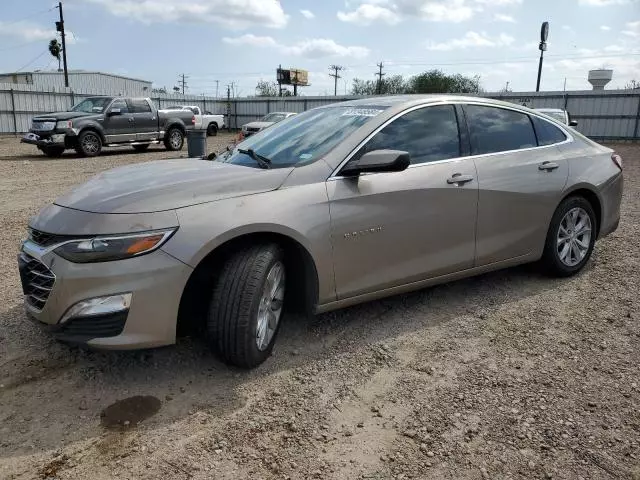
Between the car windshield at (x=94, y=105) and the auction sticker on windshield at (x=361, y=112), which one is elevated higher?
the car windshield at (x=94, y=105)

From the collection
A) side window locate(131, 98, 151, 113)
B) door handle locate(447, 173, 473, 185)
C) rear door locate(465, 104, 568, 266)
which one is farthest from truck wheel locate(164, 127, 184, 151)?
door handle locate(447, 173, 473, 185)

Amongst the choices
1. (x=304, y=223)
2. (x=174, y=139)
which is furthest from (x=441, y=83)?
(x=304, y=223)

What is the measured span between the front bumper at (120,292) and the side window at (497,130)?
8.20 ft

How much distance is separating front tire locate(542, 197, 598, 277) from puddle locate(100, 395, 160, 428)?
3.42 metres

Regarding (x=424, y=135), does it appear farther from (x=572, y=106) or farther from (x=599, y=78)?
(x=599, y=78)

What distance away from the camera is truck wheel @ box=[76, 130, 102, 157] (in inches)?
638

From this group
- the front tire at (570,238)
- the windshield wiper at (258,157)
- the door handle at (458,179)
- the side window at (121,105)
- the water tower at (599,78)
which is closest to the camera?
the windshield wiper at (258,157)

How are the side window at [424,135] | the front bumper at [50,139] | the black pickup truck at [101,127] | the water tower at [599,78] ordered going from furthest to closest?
the water tower at [599,78], the black pickup truck at [101,127], the front bumper at [50,139], the side window at [424,135]

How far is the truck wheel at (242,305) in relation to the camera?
2.94 meters

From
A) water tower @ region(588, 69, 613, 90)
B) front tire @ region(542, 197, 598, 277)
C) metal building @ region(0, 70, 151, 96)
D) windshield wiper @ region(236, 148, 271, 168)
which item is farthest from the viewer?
metal building @ region(0, 70, 151, 96)

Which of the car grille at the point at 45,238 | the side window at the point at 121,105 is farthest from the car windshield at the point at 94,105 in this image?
the car grille at the point at 45,238

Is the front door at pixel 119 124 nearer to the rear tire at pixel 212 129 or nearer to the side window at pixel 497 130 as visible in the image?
the rear tire at pixel 212 129

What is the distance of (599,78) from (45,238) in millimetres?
36944

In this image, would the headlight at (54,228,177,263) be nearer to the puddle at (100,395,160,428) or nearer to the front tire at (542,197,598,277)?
the puddle at (100,395,160,428)
